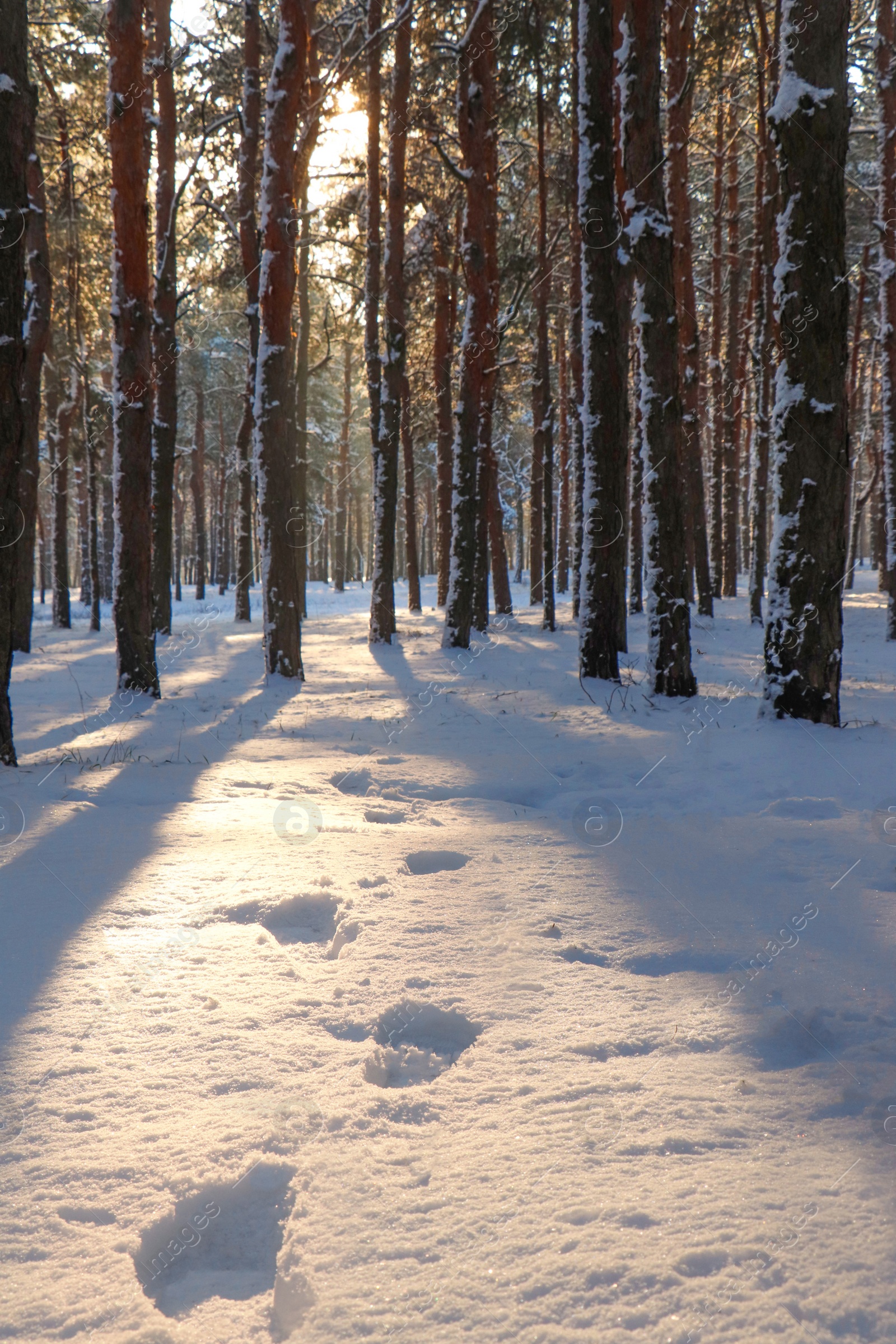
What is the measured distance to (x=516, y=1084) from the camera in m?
2.12

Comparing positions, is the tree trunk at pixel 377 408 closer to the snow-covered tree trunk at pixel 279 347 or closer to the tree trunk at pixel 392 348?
the tree trunk at pixel 392 348

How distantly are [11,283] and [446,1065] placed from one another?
5.35 meters

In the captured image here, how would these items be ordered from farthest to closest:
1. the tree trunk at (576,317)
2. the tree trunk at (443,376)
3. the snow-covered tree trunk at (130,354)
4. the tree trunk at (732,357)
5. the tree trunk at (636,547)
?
the tree trunk at (732,357) → the tree trunk at (443,376) → the tree trunk at (636,547) → the tree trunk at (576,317) → the snow-covered tree trunk at (130,354)

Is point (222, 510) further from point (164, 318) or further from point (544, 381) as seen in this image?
point (544, 381)

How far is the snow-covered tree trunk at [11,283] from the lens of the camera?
4992 millimetres

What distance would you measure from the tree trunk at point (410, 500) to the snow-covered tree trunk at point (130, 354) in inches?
455

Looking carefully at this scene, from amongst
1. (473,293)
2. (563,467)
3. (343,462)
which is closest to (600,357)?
(473,293)

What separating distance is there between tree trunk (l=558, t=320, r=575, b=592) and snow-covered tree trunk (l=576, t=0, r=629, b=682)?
11.1 m

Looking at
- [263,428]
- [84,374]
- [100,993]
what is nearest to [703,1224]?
[100,993]

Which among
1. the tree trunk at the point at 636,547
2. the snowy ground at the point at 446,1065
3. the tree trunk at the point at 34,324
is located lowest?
the snowy ground at the point at 446,1065

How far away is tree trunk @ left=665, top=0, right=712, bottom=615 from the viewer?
12367 millimetres

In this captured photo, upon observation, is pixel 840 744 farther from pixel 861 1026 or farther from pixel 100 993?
pixel 100 993

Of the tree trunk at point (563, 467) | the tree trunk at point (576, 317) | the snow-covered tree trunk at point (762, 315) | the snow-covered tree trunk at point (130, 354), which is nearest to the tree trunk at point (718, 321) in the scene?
the snow-covered tree trunk at point (762, 315)

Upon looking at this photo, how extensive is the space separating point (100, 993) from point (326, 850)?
4.75ft
